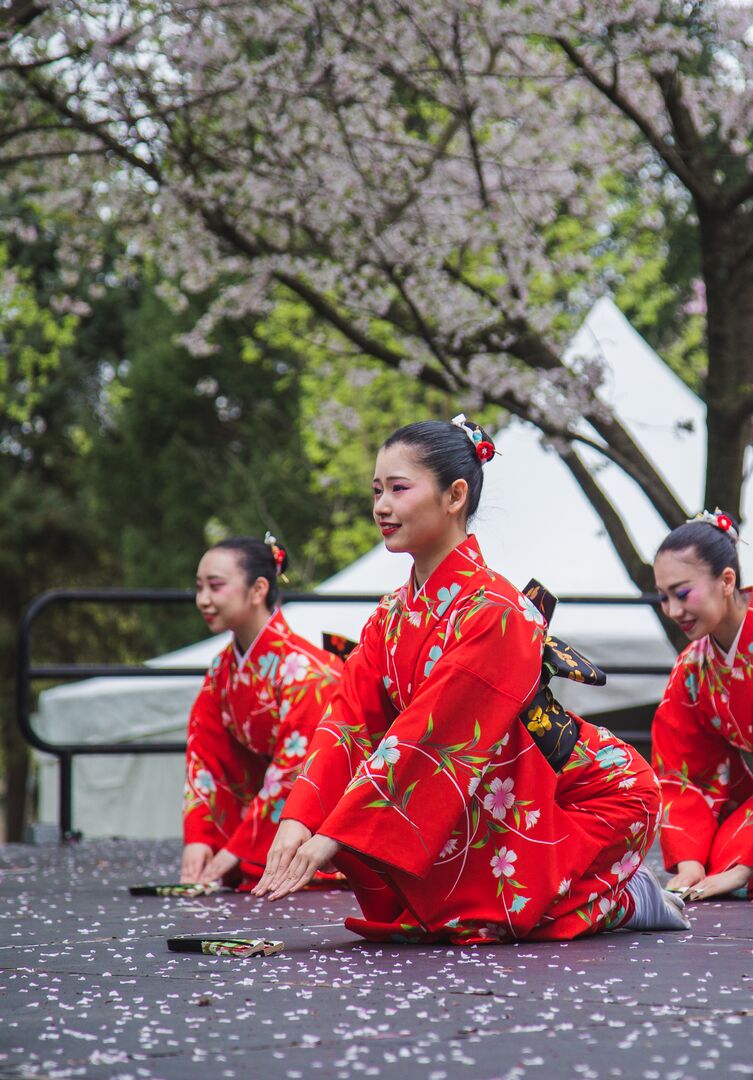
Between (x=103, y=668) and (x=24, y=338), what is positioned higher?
(x=24, y=338)

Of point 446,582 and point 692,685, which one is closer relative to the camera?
point 446,582

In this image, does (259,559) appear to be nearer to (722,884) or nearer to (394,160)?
(722,884)

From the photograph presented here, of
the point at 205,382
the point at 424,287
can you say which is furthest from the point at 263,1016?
the point at 205,382

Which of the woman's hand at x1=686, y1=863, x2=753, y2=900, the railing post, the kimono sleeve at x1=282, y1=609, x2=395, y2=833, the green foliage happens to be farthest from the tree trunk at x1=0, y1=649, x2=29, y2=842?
the kimono sleeve at x1=282, y1=609, x2=395, y2=833

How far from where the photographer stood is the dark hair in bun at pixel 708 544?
3.69 meters

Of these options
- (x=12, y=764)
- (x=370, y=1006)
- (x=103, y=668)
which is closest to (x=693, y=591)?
(x=370, y=1006)

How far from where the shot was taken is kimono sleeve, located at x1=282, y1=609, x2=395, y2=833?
2775mm

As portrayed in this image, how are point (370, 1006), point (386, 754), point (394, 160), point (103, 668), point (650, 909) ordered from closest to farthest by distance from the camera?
point (370, 1006)
point (386, 754)
point (650, 909)
point (103, 668)
point (394, 160)

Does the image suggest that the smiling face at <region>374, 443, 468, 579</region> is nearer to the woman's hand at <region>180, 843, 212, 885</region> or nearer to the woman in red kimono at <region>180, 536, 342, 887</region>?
the woman in red kimono at <region>180, 536, 342, 887</region>

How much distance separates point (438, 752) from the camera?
105 inches

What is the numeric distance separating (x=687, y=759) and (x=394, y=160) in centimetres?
385

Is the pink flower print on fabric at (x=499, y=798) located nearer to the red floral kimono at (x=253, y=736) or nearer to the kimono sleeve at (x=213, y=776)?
the red floral kimono at (x=253, y=736)

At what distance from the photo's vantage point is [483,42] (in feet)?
21.4

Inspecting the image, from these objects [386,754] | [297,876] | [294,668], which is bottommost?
[297,876]
